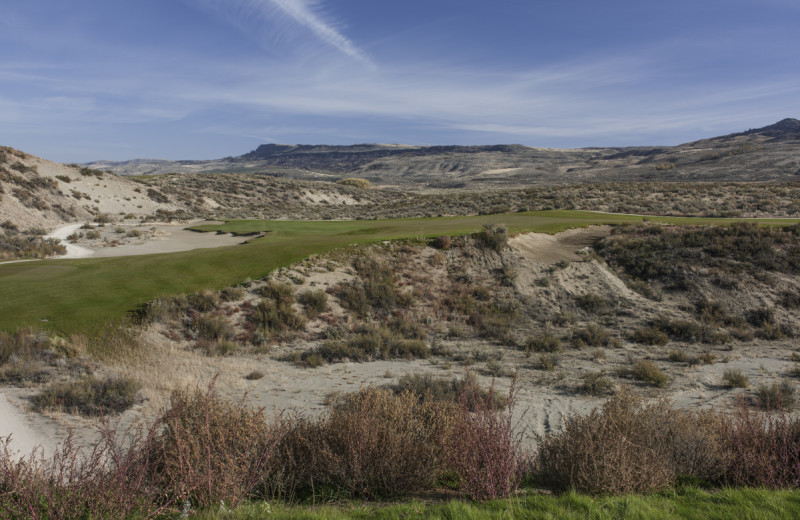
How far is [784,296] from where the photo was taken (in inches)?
623

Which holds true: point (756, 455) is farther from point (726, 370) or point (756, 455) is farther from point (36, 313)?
point (36, 313)

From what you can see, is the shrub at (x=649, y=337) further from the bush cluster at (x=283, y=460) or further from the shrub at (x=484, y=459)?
the shrub at (x=484, y=459)

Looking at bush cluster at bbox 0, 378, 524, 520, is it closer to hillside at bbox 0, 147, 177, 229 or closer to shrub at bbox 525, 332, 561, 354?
shrub at bbox 525, 332, 561, 354

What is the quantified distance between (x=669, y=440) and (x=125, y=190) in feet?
175

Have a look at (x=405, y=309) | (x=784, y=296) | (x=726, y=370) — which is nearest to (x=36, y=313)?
(x=405, y=309)

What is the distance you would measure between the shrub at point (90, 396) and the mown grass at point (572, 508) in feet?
16.8

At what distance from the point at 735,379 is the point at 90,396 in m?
14.0

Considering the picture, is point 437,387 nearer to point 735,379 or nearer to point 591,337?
point 591,337

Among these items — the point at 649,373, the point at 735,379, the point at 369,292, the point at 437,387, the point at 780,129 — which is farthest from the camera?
the point at 780,129

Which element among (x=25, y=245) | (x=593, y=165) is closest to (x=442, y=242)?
(x=25, y=245)

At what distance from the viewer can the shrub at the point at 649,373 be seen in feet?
32.6

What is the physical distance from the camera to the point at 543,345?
1284 cm

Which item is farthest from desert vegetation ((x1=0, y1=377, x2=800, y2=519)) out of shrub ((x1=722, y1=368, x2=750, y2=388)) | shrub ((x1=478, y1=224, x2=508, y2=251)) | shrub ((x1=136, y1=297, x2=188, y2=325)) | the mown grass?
shrub ((x1=478, y1=224, x2=508, y2=251))

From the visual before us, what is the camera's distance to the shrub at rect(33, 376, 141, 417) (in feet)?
25.6
